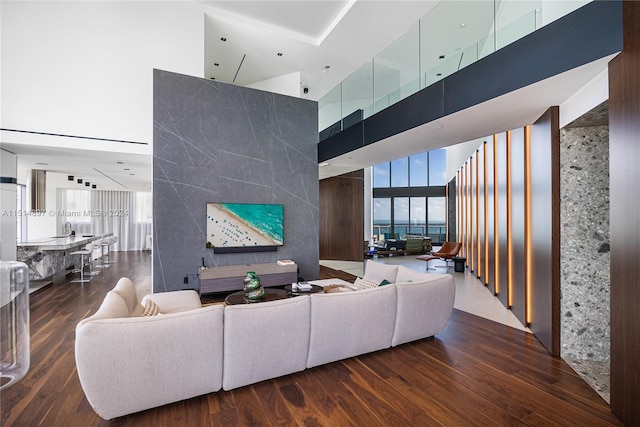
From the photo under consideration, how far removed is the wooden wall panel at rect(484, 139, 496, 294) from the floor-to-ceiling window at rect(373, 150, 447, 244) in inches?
296

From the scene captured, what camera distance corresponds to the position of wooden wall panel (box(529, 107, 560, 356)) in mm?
3197

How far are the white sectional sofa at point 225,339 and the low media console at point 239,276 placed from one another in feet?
5.58

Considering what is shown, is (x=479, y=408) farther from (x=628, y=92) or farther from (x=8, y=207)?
(x=8, y=207)

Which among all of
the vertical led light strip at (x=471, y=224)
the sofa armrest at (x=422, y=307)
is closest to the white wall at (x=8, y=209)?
the sofa armrest at (x=422, y=307)

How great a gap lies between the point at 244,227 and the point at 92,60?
11.9ft

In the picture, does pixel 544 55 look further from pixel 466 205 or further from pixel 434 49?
pixel 466 205

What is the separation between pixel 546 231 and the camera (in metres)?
3.36

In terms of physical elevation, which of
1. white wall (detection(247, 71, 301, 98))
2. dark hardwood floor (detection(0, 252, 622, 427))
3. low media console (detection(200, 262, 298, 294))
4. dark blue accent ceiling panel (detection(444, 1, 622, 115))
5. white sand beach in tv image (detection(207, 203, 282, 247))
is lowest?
dark hardwood floor (detection(0, 252, 622, 427))

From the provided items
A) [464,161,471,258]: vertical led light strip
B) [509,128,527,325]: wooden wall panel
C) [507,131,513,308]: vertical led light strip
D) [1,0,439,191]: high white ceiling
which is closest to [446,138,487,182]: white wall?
[464,161,471,258]: vertical led light strip

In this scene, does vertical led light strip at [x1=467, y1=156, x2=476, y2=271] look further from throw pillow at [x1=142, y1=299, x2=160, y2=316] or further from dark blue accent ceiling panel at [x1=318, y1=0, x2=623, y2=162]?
throw pillow at [x1=142, y1=299, x2=160, y2=316]

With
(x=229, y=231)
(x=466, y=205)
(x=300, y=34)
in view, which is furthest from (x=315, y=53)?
(x=466, y=205)

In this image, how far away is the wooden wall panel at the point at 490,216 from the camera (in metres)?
5.73

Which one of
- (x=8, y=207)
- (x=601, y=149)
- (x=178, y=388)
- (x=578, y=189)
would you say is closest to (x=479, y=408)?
Answer: (x=178, y=388)

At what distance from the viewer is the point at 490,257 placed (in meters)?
6.00
